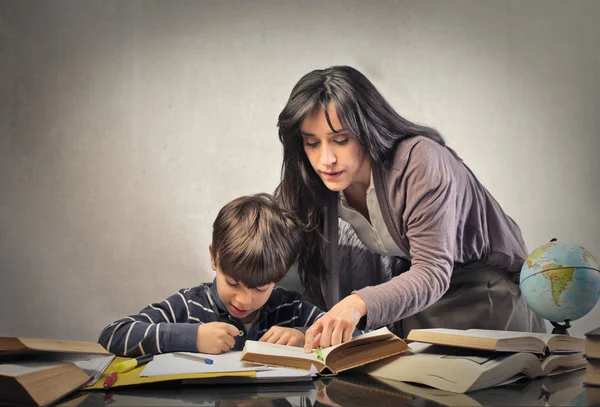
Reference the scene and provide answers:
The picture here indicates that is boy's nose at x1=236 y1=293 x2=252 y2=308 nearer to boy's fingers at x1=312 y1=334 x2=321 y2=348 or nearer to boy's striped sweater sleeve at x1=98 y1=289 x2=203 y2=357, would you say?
boy's striped sweater sleeve at x1=98 y1=289 x2=203 y2=357

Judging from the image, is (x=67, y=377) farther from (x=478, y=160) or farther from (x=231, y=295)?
(x=478, y=160)

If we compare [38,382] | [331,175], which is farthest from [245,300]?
[38,382]

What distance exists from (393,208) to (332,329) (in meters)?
0.58

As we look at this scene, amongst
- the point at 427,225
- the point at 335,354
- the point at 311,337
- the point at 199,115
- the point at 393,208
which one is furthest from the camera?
the point at 199,115

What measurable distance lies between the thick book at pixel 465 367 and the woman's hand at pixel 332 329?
0.12 meters

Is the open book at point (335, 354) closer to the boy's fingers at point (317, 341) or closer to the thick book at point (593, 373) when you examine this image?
the boy's fingers at point (317, 341)

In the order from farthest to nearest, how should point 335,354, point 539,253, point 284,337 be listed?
point 539,253, point 284,337, point 335,354

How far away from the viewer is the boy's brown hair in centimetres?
157

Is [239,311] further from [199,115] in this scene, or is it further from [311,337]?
[199,115]

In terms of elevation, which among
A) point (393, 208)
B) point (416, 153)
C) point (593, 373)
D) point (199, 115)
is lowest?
point (593, 373)

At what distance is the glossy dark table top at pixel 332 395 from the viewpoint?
94 centimetres

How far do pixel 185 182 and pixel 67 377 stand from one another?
1436 mm

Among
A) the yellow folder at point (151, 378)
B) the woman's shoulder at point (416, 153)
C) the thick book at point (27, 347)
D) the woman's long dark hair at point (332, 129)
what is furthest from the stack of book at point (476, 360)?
the woman's long dark hair at point (332, 129)

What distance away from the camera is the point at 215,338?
4.33 ft
